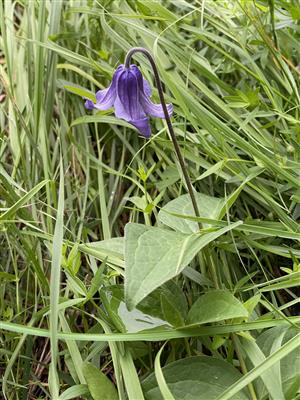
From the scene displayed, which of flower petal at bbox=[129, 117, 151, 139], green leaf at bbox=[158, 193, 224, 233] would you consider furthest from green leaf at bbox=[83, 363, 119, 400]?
flower petal at bbox=[129, 117, 151, 139]

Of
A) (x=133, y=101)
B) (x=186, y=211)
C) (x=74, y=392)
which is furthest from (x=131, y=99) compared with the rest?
(x=74, y=392)

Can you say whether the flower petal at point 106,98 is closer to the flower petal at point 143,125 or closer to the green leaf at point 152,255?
the flower petal at point 143,125

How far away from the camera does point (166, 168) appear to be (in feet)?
4.57

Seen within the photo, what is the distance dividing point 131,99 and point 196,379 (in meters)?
0.47

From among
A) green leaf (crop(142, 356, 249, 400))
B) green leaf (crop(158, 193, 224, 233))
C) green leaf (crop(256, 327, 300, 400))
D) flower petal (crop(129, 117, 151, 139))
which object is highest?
flower petal (crop(129, 117, 151, 139))

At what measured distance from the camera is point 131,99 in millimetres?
1059

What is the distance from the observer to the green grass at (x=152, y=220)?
0.97m

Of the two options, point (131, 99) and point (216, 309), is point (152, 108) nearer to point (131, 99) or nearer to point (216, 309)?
point (131, 99)

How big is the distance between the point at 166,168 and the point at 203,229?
393 millimetres

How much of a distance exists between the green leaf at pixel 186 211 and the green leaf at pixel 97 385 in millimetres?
278

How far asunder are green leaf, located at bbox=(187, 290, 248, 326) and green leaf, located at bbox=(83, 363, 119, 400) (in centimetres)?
17

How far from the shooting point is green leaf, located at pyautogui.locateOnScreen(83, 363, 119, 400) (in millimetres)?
992

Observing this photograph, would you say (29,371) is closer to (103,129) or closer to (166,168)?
(166,168)

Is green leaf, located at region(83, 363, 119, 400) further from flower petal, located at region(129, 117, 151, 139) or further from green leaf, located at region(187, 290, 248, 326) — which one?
flower petal, located at region(129, 117, 151, 139)
